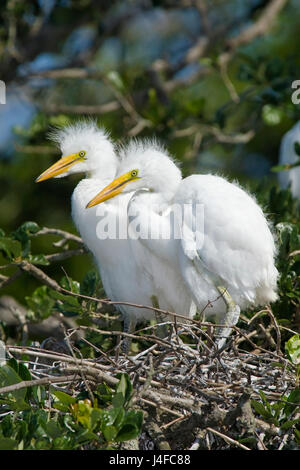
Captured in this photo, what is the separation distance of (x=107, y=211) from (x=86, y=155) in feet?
1.16

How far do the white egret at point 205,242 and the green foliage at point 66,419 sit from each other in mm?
735

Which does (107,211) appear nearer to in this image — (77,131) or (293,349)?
(77,131)

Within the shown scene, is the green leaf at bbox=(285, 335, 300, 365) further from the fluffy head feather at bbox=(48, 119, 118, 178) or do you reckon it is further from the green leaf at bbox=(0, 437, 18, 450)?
the fluffy head feather at bbox=(48, 119, 118, 178)

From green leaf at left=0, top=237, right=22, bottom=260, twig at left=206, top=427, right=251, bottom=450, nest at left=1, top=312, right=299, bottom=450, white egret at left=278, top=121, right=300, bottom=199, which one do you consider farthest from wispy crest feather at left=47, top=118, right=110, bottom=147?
twig at left=206, top=427, right=251, bottom=450

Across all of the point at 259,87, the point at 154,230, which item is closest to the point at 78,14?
the point at 259,87

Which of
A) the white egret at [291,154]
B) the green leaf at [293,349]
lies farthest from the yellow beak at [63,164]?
the white egret at [291,154]

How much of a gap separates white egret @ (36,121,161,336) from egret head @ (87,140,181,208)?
20 cm

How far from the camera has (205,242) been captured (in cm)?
289

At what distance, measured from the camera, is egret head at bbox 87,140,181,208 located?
3.14m

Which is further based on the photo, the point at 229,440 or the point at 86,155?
the point at 86,155

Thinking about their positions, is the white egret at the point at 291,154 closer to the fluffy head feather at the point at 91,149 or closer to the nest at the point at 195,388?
the fluffy head feather at the point at 91,149

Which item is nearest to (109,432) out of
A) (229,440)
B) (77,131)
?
(229,440)

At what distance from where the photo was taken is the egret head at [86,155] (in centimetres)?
348

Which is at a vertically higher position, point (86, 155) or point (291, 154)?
point (291, 154)
